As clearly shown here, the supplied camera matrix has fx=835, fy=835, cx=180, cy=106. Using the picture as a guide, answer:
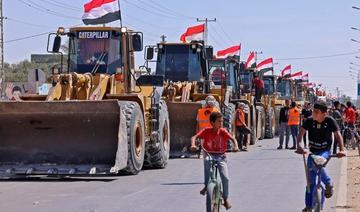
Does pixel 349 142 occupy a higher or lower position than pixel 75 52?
lower

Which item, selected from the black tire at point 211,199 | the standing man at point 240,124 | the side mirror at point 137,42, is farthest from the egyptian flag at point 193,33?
the black tire at point 211,199

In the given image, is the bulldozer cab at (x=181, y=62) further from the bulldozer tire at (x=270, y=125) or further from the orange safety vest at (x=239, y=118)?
the bulldozer tire at (x=270, y=125)

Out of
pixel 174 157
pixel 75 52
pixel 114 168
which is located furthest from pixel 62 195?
pixel 174 157

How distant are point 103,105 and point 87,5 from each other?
4.38 m

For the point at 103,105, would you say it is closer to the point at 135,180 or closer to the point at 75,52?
the point at 135,180

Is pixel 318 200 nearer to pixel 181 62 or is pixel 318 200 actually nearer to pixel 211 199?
pixel 211 199

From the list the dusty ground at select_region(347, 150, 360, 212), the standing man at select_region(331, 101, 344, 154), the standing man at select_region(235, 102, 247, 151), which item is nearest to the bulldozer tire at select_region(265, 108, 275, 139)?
the standing man at select_region(331, 101, 344, 154)

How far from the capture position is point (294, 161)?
21.9 m

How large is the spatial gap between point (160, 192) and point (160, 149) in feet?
14.8

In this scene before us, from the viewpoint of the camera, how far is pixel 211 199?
1045 cm

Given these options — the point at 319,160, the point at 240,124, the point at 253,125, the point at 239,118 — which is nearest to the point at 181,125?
the point at 240,124

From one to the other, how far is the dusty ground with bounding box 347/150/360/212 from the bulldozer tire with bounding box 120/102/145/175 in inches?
168

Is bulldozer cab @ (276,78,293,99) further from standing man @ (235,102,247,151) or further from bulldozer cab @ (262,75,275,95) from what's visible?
standing man @ (235,102,247,151)

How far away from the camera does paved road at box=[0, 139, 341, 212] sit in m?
12.4
